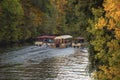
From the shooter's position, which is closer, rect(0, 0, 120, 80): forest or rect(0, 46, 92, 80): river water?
rect(0, 0, 120, 80): forest

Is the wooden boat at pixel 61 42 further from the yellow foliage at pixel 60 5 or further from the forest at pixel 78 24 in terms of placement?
the yellow foliage at pixel 60 5

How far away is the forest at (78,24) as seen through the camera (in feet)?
60.5

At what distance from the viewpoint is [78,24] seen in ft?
91.9

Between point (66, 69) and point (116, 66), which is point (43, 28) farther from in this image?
point (116, 66)

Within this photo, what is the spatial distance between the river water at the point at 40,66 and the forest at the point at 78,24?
6.55m

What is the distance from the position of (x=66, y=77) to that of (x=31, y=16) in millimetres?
49329

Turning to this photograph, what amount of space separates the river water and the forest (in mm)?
6551

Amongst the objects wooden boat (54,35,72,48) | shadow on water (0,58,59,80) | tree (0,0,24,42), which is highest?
tree (0,0,24,42)

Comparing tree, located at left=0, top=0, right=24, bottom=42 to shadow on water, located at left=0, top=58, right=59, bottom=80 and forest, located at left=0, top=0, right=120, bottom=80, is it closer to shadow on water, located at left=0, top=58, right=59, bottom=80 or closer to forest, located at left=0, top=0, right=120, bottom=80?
forest, located at left=0, top=0, right=120, bottom=80

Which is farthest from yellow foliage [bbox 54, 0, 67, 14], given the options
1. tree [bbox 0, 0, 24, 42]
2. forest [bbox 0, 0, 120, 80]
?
tree [bbox 0, 0, 24, 42]

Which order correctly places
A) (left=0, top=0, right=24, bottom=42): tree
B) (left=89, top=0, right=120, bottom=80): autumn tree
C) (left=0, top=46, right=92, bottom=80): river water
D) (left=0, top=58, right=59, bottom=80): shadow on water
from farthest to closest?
(left=0, top=0, right=24, bottom=42): tree < (left=0, top=46, right=92, bottom=80): river water < (left=0, top=58, right=59, bottom=80): shadow on water < (left=89, top=0, right=120, bottom=80): autumn tree

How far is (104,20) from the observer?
18.3 meters

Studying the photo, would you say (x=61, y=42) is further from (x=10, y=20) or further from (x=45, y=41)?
(x=10, y=20)

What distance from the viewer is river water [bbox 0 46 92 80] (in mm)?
46228
